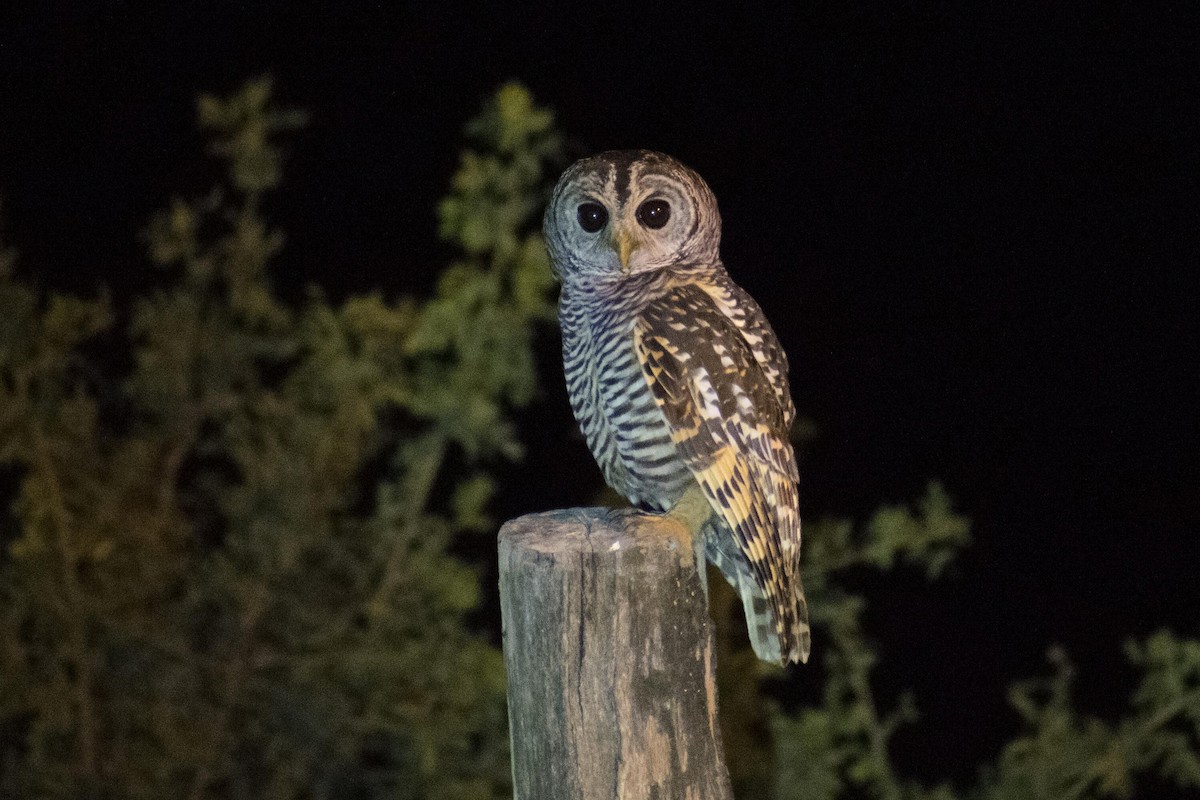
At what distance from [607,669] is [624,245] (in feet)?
2.32

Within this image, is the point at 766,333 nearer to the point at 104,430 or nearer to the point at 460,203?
the point at 460,203

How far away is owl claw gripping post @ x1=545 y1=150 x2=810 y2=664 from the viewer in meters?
2.36

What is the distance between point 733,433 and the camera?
2.37m

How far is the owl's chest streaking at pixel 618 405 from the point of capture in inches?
95.6

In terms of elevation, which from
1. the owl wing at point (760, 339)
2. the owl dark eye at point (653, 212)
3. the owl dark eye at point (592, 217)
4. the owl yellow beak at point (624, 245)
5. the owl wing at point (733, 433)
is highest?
the owl dark eye at point (592, 217)

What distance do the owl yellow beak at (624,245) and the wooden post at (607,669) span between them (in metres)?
0.51

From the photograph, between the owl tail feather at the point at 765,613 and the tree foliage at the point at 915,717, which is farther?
the tree foliage at the point at 915,717

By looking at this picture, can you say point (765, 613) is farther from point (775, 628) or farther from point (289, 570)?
point (289, 570)

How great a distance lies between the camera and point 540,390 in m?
3.35

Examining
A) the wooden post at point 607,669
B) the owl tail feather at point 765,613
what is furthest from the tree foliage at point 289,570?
the wooden post at point 607,669

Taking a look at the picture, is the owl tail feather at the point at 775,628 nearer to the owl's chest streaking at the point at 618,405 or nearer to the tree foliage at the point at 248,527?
the owl's chest streaking at the point at 618,405

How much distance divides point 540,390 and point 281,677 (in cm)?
89

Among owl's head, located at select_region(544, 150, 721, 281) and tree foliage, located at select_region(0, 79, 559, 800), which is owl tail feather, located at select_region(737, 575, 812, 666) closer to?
owl's head, located at select_region(544, 150, 721, 281)

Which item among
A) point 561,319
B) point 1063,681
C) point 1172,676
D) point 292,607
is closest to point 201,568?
point 292,607
